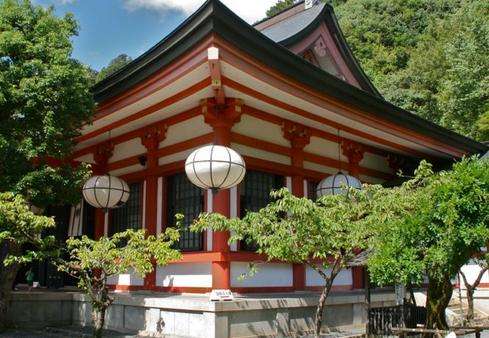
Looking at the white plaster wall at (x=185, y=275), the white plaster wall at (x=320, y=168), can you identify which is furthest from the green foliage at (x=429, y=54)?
the white plaster wall at (x=185, y=275)

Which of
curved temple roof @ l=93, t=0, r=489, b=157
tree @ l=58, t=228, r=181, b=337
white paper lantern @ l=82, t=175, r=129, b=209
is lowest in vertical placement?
tree @ l=58, t=228, r=181, b=337

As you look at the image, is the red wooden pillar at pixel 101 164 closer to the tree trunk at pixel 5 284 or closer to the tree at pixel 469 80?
the tree trunk at pixel 5 284

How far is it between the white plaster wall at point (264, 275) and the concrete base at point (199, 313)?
359 mm

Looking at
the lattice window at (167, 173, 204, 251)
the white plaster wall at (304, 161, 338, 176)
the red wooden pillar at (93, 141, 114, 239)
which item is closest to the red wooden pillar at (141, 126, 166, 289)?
the lattice window at (167, 173, 204, 251)

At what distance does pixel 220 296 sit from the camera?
28.7ft

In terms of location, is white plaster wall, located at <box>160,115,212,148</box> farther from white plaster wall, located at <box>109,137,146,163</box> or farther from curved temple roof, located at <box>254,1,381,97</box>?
curved temple roof, located at <box>254,1,381,97</box>

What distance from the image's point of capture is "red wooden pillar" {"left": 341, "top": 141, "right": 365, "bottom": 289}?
12852 millimetres

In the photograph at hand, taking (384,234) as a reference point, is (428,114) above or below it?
above

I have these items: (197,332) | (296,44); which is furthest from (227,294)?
(296,44)

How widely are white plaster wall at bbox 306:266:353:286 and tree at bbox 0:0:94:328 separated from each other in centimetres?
528

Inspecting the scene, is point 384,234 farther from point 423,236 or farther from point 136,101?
point 136,101

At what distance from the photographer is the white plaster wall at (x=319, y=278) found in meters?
11.3

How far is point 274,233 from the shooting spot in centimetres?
756

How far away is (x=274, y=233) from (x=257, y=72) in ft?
9.48
